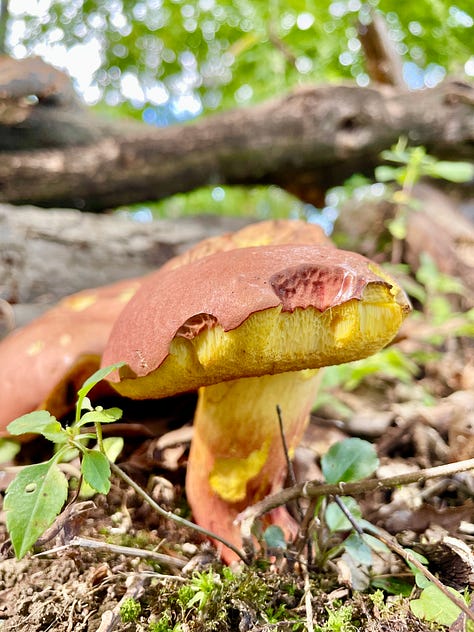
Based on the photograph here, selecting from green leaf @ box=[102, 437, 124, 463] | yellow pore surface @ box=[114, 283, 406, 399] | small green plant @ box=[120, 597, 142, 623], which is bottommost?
small green plant @ box=[120, 597, 142, 623]

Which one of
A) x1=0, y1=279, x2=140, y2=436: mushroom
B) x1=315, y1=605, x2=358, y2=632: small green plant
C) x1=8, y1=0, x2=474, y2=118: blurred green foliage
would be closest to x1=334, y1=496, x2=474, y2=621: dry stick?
x1=315, y1=605, x2=358, y2=632: small green plant

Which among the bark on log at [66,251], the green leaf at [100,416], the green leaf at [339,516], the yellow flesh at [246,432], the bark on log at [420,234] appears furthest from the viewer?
the bark on log at [420,234]

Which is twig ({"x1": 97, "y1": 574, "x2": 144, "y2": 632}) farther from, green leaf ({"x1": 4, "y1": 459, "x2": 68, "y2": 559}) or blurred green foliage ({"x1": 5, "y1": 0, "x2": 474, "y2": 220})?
blurred green foliage ({"x1": 5, "y1": 0, "x2": 474, "y2": 220})

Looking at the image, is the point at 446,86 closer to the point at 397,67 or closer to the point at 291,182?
the point at 397,67

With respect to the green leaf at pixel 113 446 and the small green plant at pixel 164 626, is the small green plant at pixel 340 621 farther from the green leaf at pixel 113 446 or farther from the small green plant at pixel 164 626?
the green leaf at pixel 113 446

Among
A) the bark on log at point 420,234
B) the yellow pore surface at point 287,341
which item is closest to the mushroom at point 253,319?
the yellow pore surface at point 287,341

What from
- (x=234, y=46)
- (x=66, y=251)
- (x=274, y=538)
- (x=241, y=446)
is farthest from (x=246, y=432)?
(x=234, y=46)
